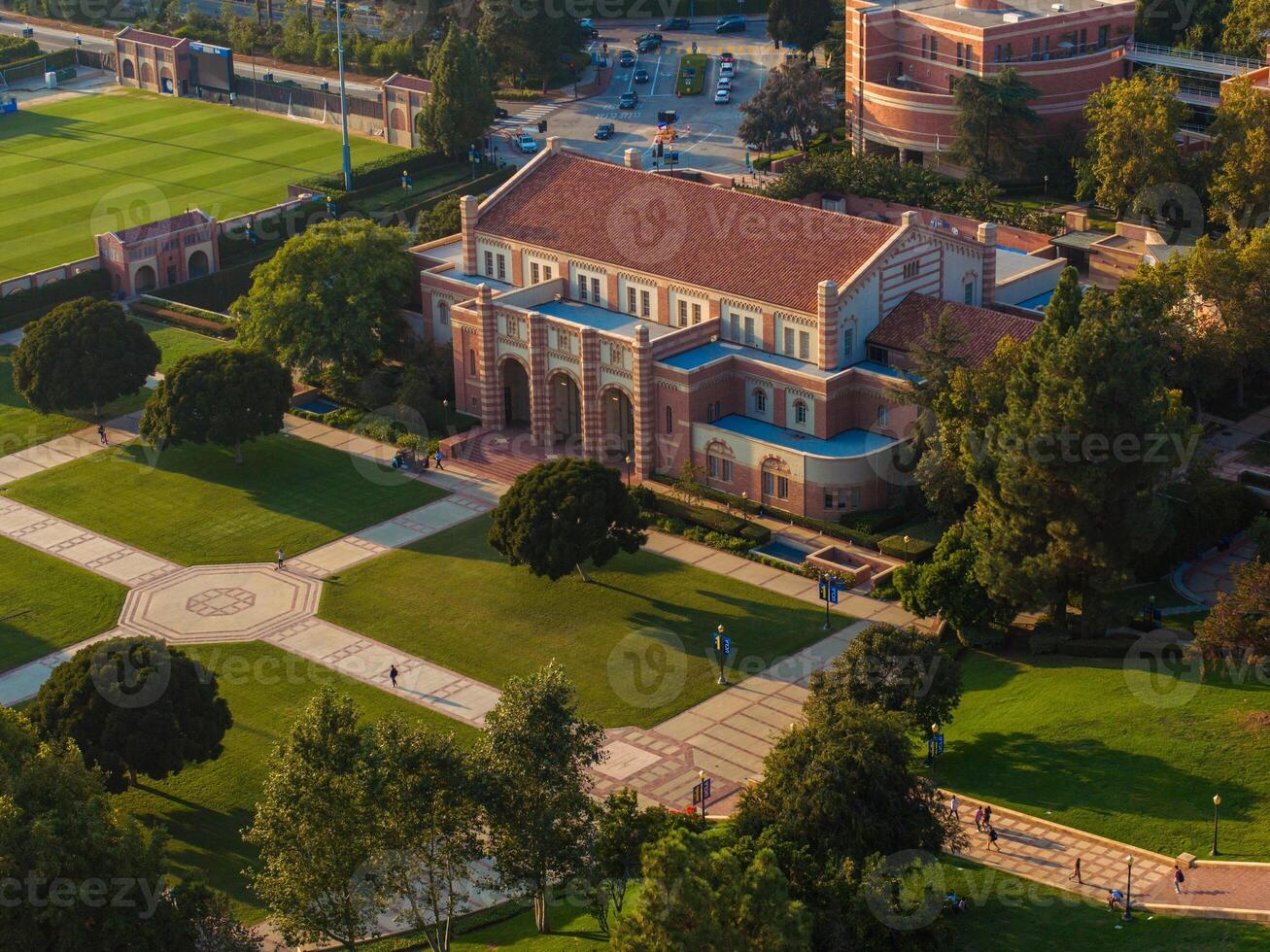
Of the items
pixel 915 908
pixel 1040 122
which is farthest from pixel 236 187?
pixel 915 908

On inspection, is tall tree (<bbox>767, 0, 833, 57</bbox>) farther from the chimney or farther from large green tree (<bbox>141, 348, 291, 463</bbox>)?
large green tree (<bbox>141, 348, 291, 463</bbox>)

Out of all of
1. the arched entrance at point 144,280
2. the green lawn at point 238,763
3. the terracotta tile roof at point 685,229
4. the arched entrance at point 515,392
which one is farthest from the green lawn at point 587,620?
the arched entrance at point 144,280

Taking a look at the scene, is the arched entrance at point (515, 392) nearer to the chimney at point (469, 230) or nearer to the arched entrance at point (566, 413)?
the arched entrance at point (566, 413)

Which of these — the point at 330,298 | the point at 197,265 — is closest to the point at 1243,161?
the point at 330,298

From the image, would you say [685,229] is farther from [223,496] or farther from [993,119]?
[993,119]

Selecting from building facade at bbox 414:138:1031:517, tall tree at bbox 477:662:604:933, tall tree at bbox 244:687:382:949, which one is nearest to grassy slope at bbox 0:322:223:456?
building facade at bbox 414:138:1031:517

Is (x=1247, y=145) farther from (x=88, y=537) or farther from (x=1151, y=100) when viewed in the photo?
(x=88, y=537)
